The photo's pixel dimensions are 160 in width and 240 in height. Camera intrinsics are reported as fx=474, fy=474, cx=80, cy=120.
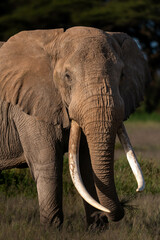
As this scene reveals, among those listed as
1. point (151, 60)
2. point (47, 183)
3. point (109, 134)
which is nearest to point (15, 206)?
point (47, 183)

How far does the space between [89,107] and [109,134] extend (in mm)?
249

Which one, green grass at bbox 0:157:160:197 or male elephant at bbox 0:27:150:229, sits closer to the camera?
male elephant at bbox 0:27:150:229

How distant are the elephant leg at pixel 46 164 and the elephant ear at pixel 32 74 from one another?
0.12m

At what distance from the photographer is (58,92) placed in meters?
3.97

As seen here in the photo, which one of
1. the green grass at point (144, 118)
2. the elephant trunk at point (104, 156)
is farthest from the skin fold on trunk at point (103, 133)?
the green grass at point (144, 118)

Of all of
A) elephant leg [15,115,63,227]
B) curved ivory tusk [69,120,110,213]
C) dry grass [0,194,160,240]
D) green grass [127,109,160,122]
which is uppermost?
curved ivory tusk [69,120,110,213]

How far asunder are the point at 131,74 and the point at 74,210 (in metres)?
1.74

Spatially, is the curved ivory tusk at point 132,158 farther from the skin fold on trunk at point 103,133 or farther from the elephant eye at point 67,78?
the elephant eye at point 67,78

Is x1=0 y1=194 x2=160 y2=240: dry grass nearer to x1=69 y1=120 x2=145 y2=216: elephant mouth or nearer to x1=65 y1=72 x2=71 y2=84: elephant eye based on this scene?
x1=69 y1=120 x2=145 y2=216: elephant mouth

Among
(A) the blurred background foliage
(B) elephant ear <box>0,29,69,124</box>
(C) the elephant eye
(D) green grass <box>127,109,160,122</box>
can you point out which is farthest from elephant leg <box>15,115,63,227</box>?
(A) the blurred background foliage

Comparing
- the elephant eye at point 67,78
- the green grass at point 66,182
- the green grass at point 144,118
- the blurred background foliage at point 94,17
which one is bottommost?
the green grass at point 144,118

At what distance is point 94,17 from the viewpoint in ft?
73.3

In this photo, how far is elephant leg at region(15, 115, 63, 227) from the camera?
402 cm

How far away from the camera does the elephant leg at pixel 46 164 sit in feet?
13.2
